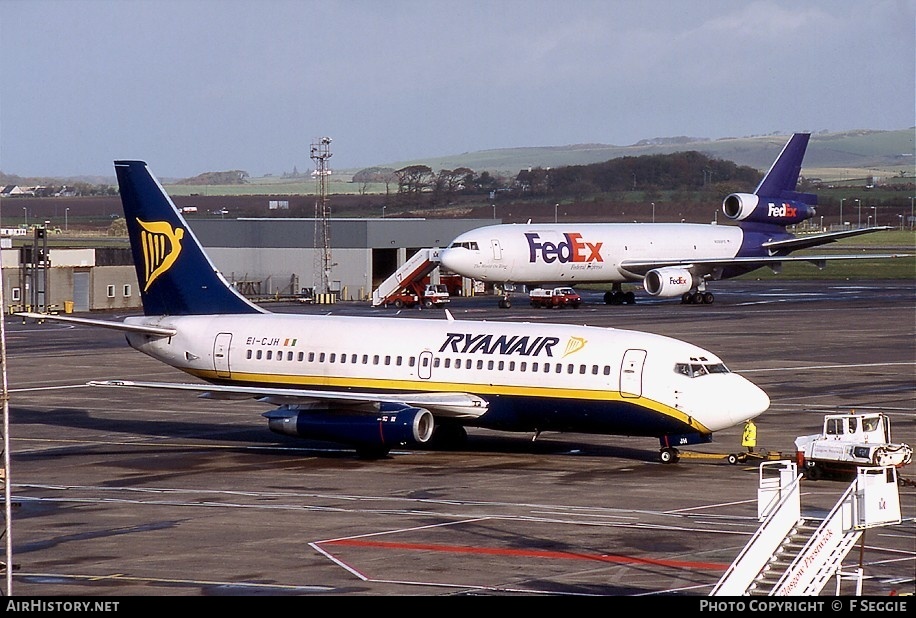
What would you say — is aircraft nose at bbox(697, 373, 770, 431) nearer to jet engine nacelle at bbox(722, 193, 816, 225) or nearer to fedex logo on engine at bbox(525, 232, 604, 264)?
fedex logo on engine at bbox(525, 232, 604, 264)

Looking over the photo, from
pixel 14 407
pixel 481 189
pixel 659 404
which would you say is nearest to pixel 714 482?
pixel 659 404

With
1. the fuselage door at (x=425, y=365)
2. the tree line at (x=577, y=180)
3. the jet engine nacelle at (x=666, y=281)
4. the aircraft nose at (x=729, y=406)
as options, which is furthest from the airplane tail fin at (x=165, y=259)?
the tree line at (x=577, y=180)

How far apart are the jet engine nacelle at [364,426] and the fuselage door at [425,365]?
1.74m

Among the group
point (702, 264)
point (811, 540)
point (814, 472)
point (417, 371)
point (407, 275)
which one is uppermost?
point (702, 264)

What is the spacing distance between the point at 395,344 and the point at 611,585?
17.5m

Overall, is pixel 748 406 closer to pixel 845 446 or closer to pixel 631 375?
pixel 631 375

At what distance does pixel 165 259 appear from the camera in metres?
44.5

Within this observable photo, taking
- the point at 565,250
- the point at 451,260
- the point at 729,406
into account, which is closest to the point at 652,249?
the point at 565,250

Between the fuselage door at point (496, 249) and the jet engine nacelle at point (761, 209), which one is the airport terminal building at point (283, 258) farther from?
the jet engine nacelle at point (761, 209)

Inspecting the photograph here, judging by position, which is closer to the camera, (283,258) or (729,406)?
(729,406)

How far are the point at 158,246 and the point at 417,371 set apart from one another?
10.7m

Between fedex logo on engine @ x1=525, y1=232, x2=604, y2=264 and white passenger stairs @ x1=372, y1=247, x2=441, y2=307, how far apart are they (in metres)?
10.7

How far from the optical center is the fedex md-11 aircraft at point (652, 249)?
9469 centimetres

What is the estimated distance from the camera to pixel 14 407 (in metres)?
51.4
